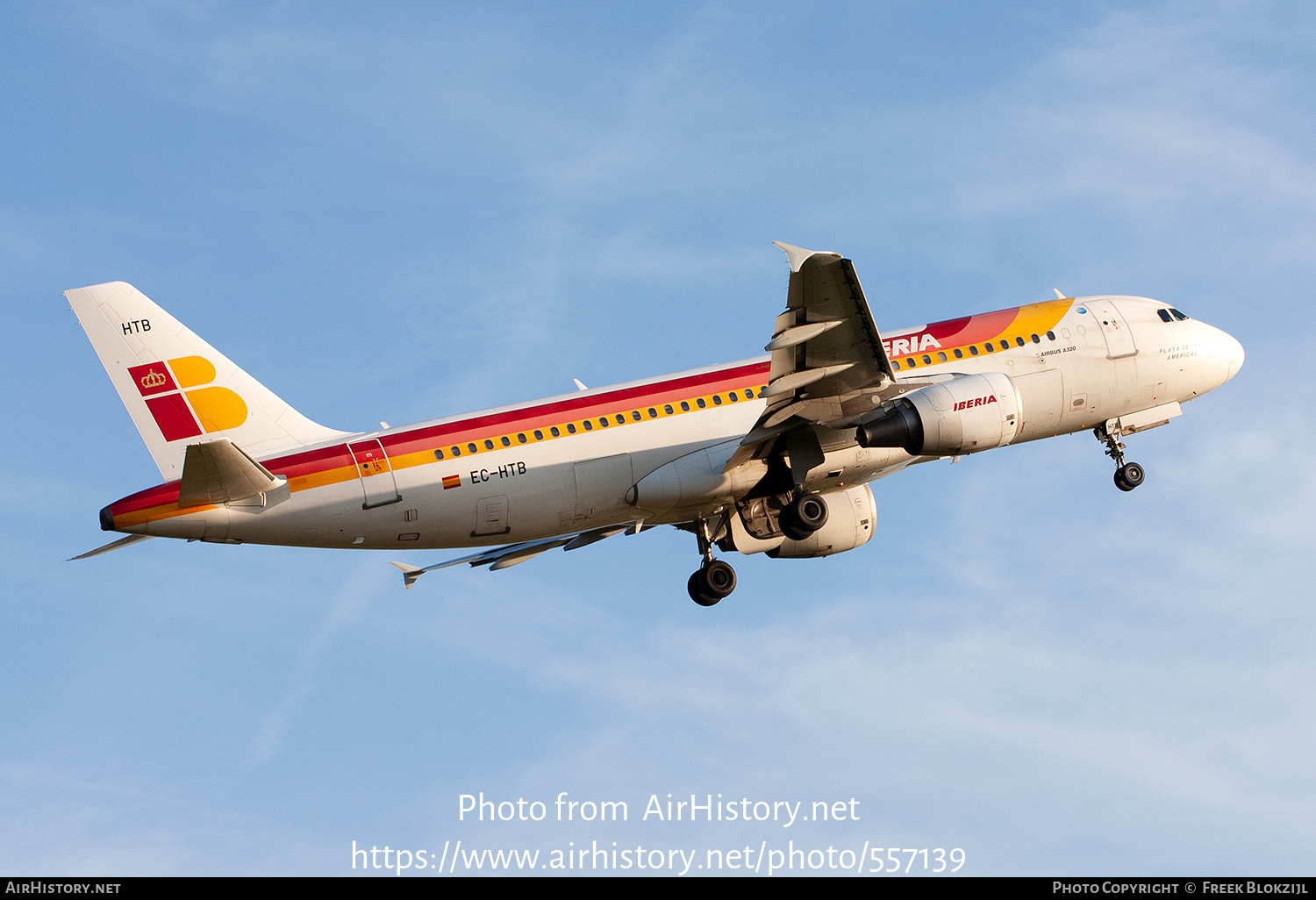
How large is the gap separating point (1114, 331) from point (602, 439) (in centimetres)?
1382

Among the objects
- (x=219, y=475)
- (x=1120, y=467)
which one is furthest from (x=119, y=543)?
(x=1120, y=467)

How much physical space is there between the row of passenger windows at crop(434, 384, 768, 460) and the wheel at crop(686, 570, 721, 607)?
4947mm

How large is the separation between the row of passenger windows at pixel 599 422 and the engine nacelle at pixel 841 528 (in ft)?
14.0

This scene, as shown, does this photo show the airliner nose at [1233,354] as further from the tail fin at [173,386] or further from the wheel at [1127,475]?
the tail fin at [173,386]

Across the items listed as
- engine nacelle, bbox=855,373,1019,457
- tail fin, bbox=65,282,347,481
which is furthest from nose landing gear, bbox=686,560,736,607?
tail fin, bbox=65,282,347,481

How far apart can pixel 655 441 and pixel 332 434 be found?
7.15 metres

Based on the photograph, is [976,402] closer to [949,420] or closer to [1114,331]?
[949,420]

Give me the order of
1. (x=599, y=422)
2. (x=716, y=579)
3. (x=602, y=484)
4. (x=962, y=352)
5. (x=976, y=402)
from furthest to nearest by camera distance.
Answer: (x=716, y=579) < (x=962, y=352) < (x=599, y=422) < (x=602, y=484) < (x=976, y=402)

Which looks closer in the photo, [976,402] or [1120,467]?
[976,402]

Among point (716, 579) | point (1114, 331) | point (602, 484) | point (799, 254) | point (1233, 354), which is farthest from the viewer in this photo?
point (1233, 354)

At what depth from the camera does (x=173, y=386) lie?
29797mm

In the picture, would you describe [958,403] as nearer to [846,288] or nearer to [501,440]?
[846,288]

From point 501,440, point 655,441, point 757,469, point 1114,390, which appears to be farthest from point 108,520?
point 1114,390

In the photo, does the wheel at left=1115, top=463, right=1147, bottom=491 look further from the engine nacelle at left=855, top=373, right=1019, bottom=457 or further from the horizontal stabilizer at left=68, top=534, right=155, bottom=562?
the horizontal stabilizer at left=68, top=534, right=155, bottom=562
